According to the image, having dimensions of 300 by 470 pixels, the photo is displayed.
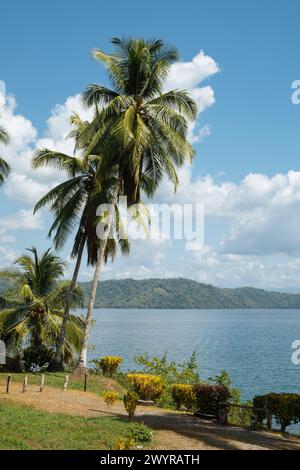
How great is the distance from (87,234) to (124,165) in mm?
4741

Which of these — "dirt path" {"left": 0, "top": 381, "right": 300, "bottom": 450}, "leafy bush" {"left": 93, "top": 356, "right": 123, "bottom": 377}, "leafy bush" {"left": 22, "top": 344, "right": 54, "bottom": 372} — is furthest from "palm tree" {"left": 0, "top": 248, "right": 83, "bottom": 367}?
"dirt path" {"left": 0, "top": 381, "right": 300, "bottom": 450}

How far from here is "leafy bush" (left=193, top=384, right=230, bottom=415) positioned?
18.3m

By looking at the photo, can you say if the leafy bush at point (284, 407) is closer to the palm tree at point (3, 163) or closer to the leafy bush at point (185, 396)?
the leafy bush at point (185, 396)

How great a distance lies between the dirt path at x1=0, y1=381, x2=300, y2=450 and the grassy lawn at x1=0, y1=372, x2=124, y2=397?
124 centimetres

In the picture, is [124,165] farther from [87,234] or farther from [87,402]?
[87,402]

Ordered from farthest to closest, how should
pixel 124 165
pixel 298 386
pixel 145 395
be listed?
pixel 298 386
pixel 124 165
pixel 145 395

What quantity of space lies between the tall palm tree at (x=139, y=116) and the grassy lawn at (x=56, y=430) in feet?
32.7

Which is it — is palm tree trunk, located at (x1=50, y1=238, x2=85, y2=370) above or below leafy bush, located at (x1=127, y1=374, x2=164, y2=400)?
above

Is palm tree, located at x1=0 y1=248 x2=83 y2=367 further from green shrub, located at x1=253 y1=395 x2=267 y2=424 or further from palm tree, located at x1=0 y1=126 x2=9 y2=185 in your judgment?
green shrub, located at x1=253 y1=395 x2=267 y2=424

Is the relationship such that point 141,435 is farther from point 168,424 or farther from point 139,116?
point 139,116

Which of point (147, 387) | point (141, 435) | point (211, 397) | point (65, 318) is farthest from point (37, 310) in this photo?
point (141, 435)

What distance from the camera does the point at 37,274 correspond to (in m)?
30.7

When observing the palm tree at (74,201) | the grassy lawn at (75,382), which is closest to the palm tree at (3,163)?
the palm tree at (74,201)
